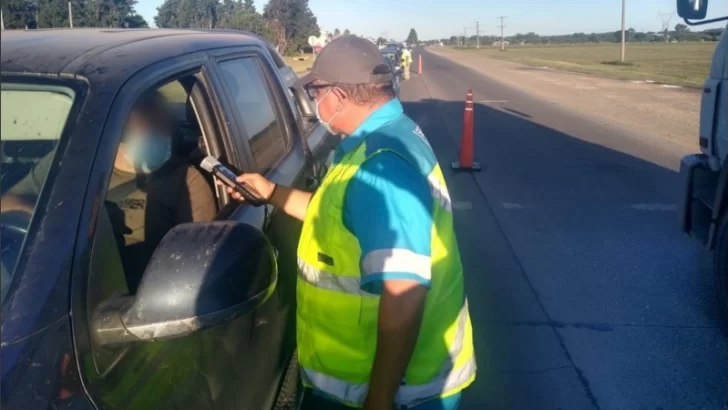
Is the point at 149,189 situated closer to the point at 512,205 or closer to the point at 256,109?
the point at 256,109

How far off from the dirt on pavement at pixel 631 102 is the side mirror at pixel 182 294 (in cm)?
1221

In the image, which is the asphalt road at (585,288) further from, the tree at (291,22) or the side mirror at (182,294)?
the tree at (291,22)

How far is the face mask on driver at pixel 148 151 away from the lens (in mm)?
2748

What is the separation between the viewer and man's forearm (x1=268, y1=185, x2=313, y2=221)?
9.25ft

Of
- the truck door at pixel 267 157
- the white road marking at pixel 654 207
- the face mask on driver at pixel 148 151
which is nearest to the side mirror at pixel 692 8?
the truck door at pixel 267 157

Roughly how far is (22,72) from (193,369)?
90 cm

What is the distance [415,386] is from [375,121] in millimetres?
832

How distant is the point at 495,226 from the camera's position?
7758mm

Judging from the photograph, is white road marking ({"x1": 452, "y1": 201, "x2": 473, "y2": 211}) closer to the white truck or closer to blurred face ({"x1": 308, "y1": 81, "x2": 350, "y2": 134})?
the white truck

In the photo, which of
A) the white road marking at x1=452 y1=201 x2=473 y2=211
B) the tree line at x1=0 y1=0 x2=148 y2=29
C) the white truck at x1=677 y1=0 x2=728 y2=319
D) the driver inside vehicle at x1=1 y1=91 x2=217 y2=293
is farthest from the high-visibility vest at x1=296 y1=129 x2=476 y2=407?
the white road marking at x1=452 y1=201 x2=473 y2=211

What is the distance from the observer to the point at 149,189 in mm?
2990

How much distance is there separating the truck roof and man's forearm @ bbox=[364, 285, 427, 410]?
3.19ft

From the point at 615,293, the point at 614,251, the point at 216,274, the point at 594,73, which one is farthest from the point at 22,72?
the point at 594,73

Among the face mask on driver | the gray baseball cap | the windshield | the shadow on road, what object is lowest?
the shadow on road
